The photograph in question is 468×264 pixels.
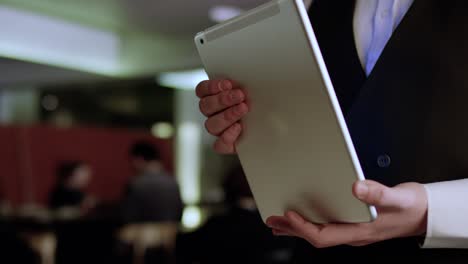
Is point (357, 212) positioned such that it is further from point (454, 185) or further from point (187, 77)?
point (187, 77)

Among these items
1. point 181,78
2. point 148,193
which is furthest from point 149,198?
point 181,78

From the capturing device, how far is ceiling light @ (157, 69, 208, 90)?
7734 mm

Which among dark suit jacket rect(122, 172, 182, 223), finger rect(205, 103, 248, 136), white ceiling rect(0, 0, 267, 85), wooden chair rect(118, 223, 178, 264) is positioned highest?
white ceiling rect(0, 0, 267, 85)

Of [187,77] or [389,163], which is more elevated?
[187,77]

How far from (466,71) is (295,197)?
0.22m

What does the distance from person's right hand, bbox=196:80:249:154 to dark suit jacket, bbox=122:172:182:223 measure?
475 cm

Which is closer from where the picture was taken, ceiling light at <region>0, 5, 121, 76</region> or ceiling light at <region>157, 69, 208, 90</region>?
ceiling light at <region>0, 5, 121, 76</region>

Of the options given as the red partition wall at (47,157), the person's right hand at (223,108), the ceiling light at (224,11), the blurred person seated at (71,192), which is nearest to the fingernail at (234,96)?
the person's right hand at (223,108)

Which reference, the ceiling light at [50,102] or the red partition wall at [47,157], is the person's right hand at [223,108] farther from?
the ceiling light at [50,102]

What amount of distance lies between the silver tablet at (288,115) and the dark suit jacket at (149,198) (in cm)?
477

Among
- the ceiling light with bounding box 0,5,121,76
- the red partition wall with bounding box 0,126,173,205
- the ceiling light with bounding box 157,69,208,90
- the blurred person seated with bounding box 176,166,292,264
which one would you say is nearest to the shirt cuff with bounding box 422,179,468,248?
the blurred person seated with bounding box 176,166,292,264

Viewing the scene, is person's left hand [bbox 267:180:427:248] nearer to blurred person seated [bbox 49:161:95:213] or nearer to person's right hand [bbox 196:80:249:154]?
person's right hand [bbox 196:80:249:154]

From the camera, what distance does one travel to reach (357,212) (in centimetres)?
59

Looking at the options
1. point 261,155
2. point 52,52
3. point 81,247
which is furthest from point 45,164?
point 261,155
